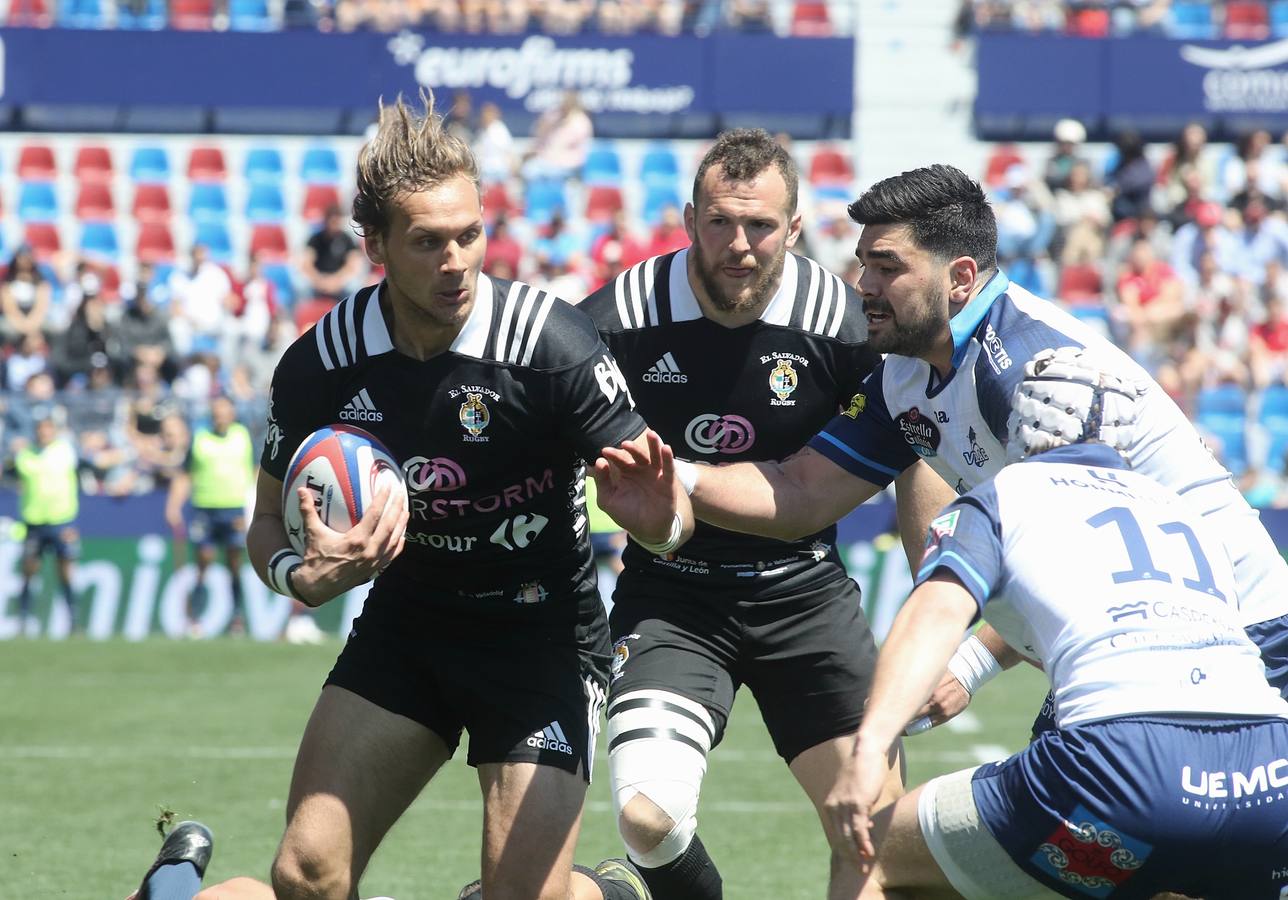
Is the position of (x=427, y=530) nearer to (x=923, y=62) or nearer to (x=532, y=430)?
(x=532, y=430)

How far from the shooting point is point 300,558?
15.6 feet

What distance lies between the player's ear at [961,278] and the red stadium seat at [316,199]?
16585mm

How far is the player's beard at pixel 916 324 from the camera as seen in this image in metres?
4.92

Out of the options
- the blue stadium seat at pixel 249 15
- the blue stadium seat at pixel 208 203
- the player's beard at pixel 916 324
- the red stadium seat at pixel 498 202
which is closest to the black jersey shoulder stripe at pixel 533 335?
the player's beard at pixel 916 324

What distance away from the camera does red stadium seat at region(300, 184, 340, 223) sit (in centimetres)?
2078

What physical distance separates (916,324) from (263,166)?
17.5m

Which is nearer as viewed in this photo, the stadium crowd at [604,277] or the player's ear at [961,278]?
the player's ear at [961,278]

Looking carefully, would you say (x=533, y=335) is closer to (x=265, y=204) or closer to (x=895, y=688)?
(x=895, y=688)

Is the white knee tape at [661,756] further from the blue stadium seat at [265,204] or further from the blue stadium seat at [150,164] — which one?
the blue stadium seat at [150,164]

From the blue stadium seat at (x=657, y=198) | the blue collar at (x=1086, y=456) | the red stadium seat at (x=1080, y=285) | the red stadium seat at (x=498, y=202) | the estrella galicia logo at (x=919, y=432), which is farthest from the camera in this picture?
the blue stadium seat at (x=657, y=198)

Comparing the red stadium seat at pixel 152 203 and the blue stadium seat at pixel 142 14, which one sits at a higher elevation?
the blue stadium seat at pixel 142 14

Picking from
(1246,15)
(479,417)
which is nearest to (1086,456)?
(479,417)

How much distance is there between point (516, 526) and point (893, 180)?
1476 mm

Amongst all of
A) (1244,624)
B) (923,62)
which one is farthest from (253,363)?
(1244,624)
